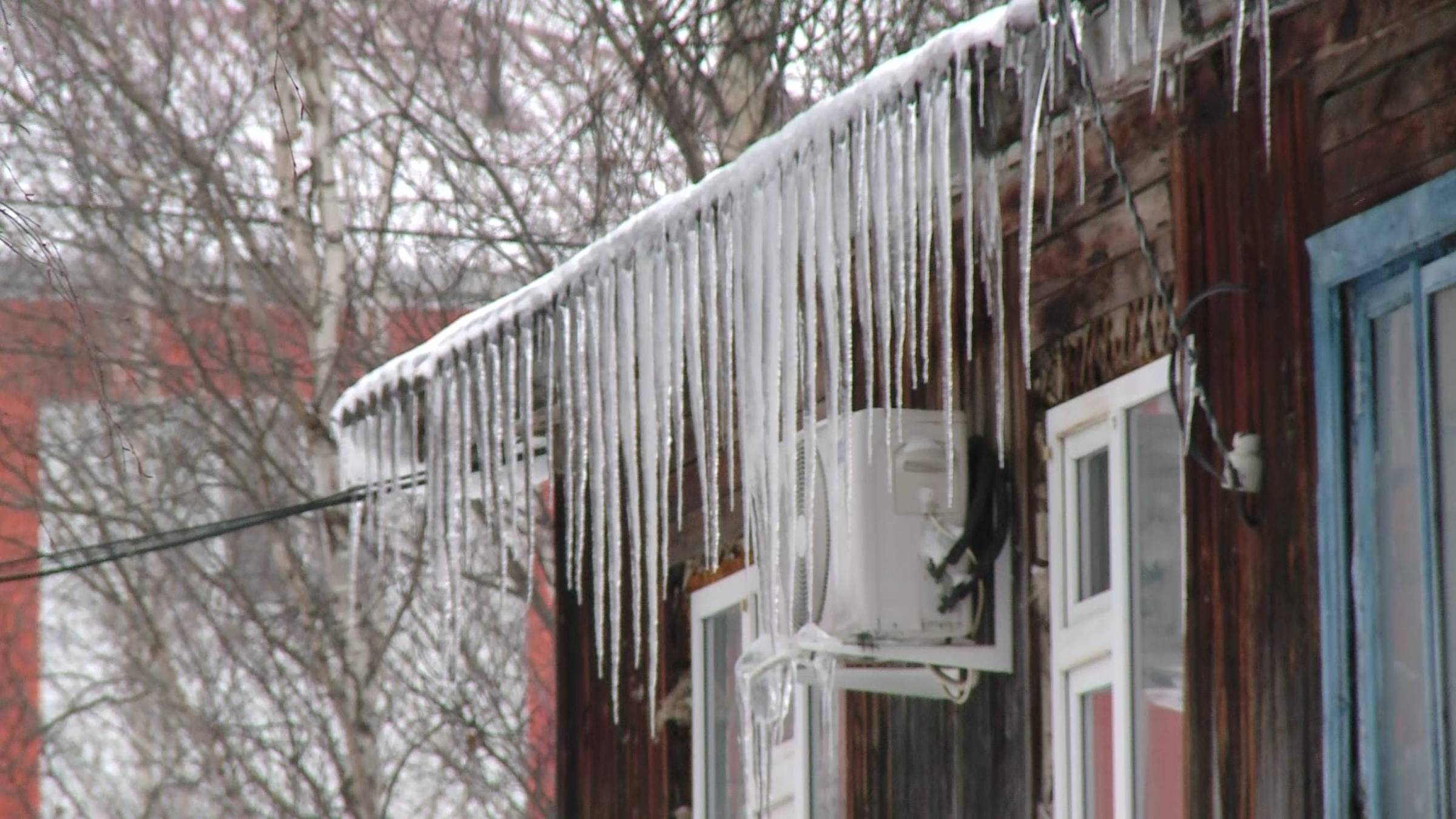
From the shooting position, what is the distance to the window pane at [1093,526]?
5441 millimetres

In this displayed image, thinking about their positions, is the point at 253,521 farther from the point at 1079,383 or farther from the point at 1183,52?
the point at 1183,52

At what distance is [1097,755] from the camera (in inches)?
214

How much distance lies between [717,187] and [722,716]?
2542 millimetres

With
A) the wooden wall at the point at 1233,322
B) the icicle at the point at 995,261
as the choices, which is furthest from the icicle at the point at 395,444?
the icicle at the point at 995,261

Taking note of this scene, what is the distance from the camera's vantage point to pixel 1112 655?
5223mm

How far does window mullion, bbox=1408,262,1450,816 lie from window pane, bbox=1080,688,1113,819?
131 cm

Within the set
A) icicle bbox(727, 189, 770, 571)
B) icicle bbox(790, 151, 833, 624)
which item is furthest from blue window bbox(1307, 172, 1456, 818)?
icicle bbox(727, 189, 770, 571)

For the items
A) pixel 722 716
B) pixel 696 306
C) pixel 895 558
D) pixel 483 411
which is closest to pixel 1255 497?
pixel 895 558

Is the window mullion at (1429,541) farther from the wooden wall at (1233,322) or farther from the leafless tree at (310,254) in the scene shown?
the leafless tree at (310,254)

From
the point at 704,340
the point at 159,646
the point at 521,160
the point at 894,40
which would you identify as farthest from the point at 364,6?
the point at 704,340

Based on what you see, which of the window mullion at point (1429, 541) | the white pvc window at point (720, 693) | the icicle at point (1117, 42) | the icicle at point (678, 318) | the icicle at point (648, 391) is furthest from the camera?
the white pvc window at point (720, 693)

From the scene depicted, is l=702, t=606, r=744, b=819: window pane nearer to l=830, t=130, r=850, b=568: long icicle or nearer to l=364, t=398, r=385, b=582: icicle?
l=364, t=398, r=385, b=582: icicle

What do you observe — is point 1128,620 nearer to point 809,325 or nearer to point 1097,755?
point 1097,755

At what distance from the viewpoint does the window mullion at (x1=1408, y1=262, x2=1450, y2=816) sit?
13.4ft
